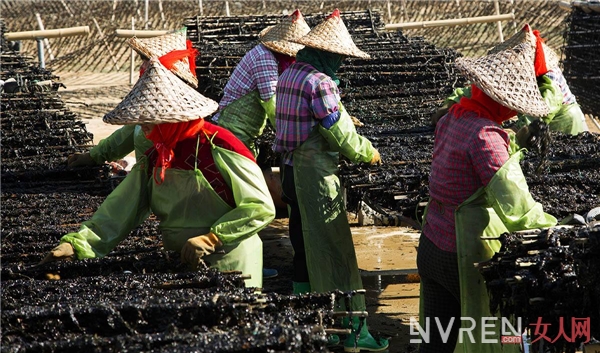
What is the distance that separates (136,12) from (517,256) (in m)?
15.7

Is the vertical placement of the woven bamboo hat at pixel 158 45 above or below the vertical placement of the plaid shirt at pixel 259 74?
above

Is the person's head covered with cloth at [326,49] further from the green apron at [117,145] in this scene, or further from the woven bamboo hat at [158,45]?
the green apron at [117,145]

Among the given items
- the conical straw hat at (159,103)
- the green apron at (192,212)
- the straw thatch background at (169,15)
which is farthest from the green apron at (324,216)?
the straw thatch background at (169,15)

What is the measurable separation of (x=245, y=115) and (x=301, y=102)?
145cm

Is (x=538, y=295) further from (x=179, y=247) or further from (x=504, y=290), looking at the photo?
(x=179, y=247)

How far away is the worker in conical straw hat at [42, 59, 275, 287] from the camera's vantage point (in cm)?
413

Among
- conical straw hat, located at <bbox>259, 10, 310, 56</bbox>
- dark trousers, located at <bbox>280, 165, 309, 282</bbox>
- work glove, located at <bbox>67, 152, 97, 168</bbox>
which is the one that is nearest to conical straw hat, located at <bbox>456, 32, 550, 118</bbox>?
dark trousers, located at <bbox>280, 165, 309, 282</bbox>

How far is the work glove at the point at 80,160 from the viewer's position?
19.8 feet

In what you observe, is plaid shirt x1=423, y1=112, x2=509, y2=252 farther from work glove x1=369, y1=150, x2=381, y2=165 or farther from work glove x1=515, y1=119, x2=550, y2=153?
work glove x1=369, y1=150, x2=381, y2=165

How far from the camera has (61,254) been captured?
4074 millimetres

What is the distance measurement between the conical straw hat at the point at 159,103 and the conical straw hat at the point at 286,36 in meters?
2.43

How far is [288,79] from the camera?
5668 mm

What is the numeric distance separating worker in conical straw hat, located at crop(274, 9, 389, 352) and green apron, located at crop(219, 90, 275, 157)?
1133 mm

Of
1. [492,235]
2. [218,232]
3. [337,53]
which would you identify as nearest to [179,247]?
[218,232]
